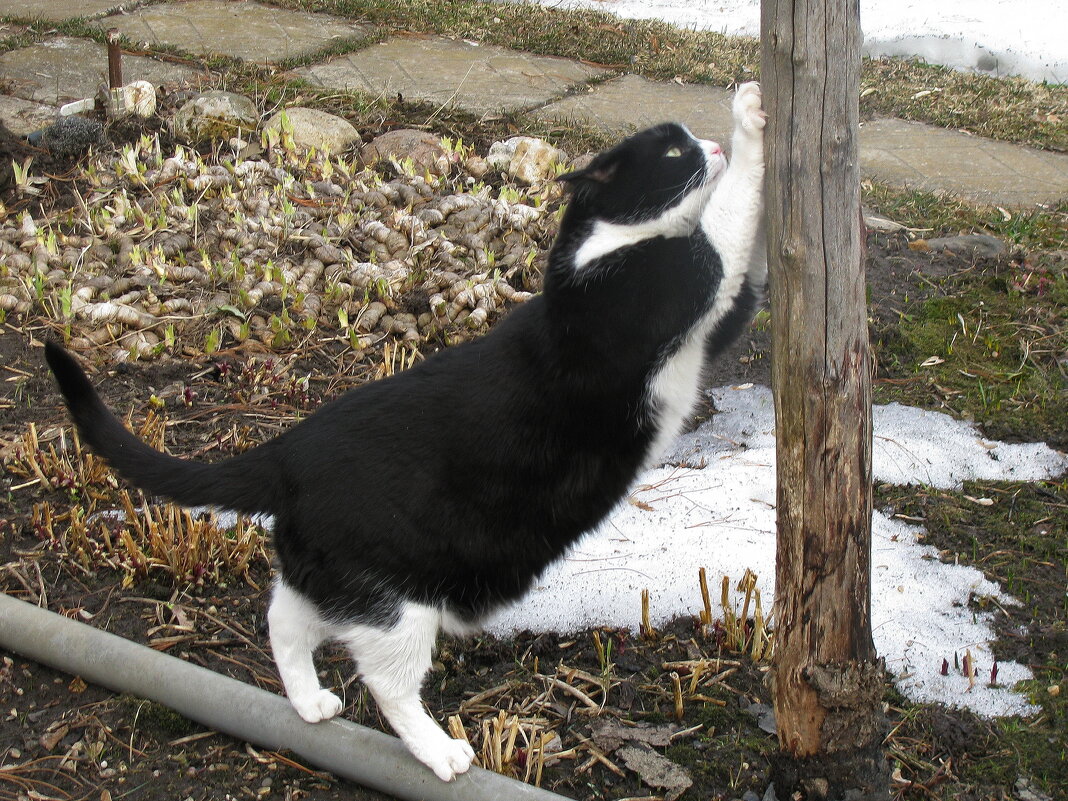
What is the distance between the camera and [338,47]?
6.70 metres

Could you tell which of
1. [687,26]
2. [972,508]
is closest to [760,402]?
[972,508]

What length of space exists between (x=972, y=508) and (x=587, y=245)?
1.69m

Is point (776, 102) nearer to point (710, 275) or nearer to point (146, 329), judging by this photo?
point (710, 275)

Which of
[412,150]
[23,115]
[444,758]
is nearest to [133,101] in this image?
[23,115]

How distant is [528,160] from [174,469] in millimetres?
2984

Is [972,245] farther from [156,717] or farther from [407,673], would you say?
[156,717]

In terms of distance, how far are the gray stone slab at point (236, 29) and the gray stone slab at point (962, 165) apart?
138 inches

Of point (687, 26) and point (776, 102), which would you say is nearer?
point (776, 102)

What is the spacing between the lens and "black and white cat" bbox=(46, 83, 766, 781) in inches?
88.3

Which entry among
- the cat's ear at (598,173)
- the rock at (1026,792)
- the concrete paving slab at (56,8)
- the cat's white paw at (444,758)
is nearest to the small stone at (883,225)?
the cat's ear at (598,173)

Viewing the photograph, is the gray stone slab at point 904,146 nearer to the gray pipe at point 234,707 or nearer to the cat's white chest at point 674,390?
the cat's white chest at point 674,390

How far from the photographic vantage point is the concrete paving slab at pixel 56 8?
23.4ft

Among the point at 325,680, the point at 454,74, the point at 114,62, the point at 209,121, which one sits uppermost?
the point at 114,62

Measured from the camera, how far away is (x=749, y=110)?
6.49 ft
